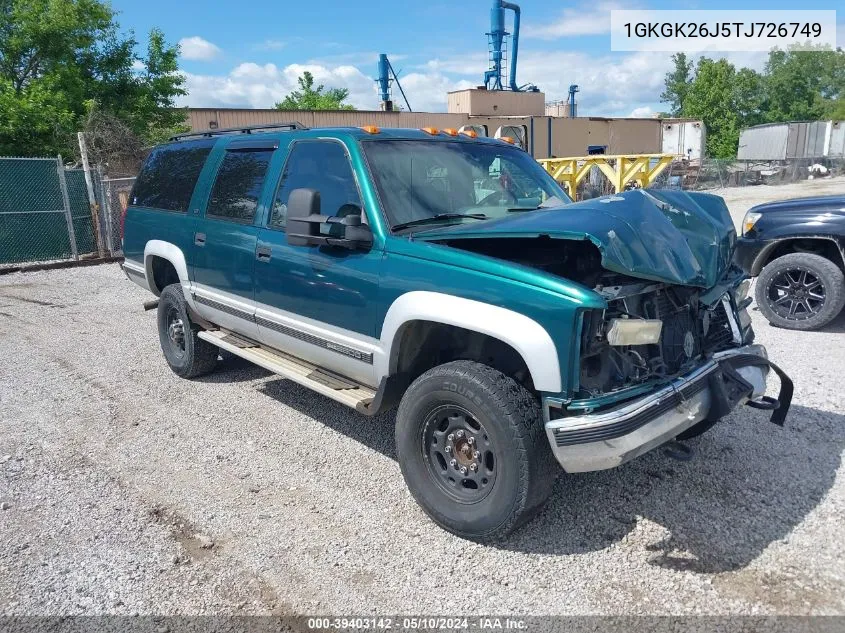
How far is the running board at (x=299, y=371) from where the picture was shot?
156 inches

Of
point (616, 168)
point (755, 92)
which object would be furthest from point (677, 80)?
point (616, 168)

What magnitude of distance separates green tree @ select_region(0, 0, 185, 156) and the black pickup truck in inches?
615

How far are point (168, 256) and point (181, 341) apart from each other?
0.85 meters

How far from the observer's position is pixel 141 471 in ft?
14.0

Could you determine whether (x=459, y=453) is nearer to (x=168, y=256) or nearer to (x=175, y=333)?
(x=168, y=256)

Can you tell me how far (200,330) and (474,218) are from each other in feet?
9.79

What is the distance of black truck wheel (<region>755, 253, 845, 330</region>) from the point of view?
673cm

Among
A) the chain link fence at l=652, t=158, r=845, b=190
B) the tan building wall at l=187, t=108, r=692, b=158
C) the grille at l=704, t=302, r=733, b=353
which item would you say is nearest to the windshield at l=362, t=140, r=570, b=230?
the grille at l=704, t=302, r=733, b=353

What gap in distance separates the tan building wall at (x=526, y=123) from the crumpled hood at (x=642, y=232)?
2032 cm

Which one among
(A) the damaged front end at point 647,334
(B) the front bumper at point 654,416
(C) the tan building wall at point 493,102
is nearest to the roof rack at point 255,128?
(A) the damaged front end at point 647,334

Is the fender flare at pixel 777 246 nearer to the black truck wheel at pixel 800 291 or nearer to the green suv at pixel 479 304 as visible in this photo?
the black truck wheel at pixel 800 291

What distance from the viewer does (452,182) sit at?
429 cm

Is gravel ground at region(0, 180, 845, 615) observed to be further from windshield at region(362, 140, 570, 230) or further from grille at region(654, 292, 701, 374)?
windshield at region(362, 140, 570, 230)

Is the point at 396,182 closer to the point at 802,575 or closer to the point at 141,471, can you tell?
the point at 141,471
